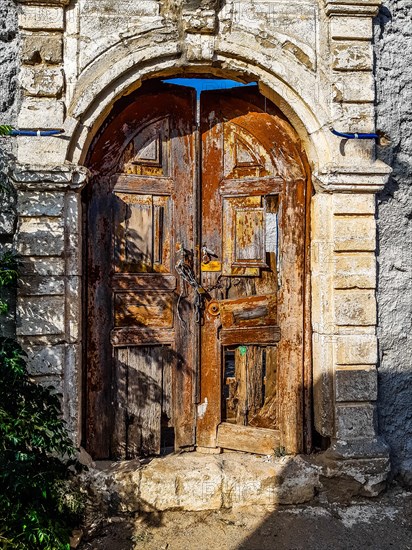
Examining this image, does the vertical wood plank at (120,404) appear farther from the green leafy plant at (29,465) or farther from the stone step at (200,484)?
the green leafy plant at (29,465)

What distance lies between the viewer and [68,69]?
10.4 ft

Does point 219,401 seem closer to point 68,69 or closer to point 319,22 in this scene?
point 68,69

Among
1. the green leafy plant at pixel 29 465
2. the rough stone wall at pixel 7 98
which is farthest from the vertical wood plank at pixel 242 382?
the rough stone wall at pixel 7 98

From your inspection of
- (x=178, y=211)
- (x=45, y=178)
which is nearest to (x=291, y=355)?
(x=178, y=211)

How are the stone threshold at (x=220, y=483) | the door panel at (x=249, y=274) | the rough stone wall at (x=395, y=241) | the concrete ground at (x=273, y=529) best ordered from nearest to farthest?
1. the concrete ground at (x=273, y=529)
2. the stone threshold at (x=220, y=483)
3. the rough stone wall at (x=395, y=241)
4. the door panel at (x=249, y=274)

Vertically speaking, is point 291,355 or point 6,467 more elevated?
point 291,355

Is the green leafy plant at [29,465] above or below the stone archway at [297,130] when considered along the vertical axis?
below

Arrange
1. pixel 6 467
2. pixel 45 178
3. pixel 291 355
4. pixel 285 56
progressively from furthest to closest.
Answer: pixel 291 355 → pixel 285 56 → pixel 45 178 → pixel 6 467

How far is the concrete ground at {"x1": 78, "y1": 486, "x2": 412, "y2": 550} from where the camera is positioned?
2844 mm

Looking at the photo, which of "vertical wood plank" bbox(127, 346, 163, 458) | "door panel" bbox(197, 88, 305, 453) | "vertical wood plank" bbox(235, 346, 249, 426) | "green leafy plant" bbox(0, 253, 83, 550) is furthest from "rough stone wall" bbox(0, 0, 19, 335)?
"vertical wood plank" bbox(235, 346, 249, 426)

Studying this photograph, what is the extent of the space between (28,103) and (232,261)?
1.69 m

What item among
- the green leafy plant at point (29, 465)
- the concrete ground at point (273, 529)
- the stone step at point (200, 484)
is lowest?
the concrete ground at point (273, 529)

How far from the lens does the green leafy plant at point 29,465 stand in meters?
2.47

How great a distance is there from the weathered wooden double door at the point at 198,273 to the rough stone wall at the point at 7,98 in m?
0.55
